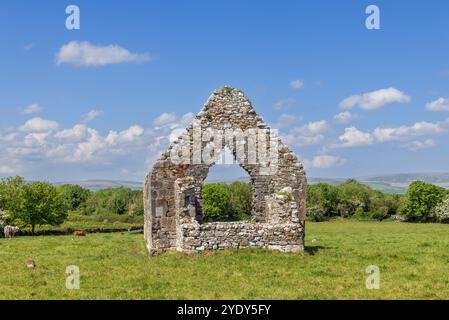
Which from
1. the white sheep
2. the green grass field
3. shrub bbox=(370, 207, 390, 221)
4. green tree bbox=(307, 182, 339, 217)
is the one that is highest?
green tree bbox=(307, 182, 339, 217)

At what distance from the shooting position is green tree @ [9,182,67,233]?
4875 centimetres

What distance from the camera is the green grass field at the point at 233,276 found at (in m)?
13.8

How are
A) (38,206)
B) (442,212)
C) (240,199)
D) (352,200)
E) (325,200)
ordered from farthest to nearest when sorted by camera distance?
(352,200) < (325,200) < (240,199) < (442,212) < (38,206)

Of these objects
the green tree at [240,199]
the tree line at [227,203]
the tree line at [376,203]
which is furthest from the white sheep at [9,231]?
the tree line at [376,203]

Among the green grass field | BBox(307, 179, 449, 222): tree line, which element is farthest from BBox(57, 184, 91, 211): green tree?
Result: the green grass field

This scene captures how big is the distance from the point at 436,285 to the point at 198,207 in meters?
12.5

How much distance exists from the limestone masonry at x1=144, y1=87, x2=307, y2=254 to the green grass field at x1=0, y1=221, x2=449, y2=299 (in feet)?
2.42

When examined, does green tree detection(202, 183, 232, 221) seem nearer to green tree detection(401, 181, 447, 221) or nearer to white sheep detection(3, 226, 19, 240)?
white sheep detection(3, 226, 19, 240)

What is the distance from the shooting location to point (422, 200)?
257 ft

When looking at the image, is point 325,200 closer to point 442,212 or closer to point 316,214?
point 316,214

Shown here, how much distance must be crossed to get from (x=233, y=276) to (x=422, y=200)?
69350mm

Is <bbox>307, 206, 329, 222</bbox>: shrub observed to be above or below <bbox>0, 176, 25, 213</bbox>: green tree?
below

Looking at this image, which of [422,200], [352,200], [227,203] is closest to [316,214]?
[352,200]
